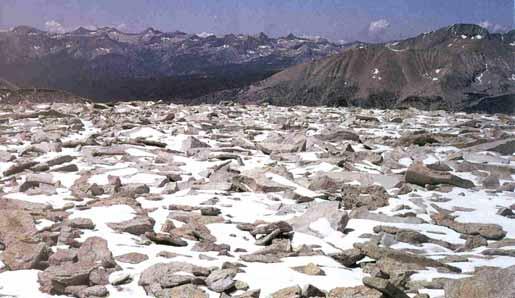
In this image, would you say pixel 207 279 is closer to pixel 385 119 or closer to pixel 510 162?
pixel 510 162

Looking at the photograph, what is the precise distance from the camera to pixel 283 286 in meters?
7.32

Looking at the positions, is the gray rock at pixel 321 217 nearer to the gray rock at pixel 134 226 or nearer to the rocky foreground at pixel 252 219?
the rocky foreground at pixel 252 219

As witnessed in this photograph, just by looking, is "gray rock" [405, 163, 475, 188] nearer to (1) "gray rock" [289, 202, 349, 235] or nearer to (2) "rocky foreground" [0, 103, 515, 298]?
(2) "rocky foreground" [0, 103, 515, 298]

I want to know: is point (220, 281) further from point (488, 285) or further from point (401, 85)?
point (401, 85)

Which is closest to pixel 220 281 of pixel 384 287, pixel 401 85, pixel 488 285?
pixel 384 287

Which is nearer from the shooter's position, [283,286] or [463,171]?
[283,286]

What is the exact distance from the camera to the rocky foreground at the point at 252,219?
7277 millimetres

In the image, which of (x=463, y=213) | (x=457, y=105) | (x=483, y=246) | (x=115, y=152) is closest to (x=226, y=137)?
(x=115, y=152)

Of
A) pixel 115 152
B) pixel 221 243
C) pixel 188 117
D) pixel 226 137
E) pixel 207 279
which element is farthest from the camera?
pixel 188 117

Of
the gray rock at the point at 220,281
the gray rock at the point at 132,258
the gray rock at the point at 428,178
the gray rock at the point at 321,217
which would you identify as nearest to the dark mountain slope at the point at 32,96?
the gray rock at the point at 428,178

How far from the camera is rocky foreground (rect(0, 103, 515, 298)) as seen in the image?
7277mm

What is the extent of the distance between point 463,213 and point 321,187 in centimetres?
355

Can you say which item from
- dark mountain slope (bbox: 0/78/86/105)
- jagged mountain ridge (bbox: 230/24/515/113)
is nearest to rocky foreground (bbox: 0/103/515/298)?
dark mountain slope (bbox: 0/78/86/105)

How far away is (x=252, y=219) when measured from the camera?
36.3 feet
